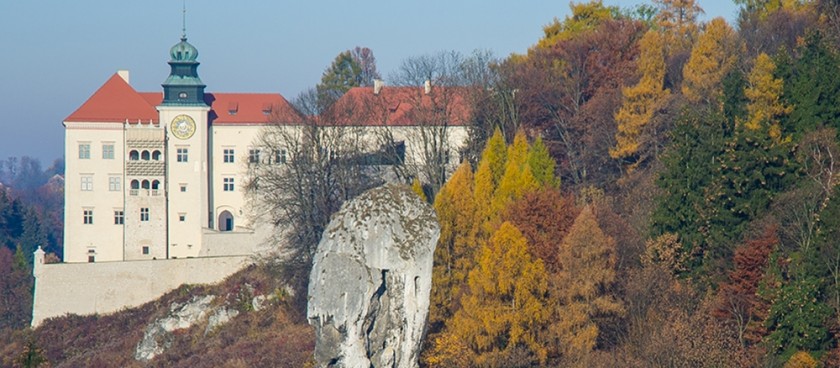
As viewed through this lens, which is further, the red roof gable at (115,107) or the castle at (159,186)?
the red roof gable at (115,107)

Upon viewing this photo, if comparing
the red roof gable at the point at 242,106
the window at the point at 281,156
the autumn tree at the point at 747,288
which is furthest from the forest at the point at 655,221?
the red roof gable at the point at 242,106

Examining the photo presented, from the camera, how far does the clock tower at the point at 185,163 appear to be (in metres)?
64.8

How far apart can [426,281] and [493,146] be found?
41.6ft

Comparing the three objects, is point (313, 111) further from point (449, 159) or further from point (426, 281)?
point (426, 281)

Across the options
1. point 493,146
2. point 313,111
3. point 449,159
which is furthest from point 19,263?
point 493,146

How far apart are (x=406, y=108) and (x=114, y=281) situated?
1306 cm

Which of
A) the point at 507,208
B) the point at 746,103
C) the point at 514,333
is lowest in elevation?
the point at 514,333

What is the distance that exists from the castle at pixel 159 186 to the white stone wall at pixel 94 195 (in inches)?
1.6

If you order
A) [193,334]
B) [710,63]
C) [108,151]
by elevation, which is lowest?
[193,334]

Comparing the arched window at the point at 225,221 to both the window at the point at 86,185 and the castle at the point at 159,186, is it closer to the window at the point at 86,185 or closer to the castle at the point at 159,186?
the castle at the point at 159,186

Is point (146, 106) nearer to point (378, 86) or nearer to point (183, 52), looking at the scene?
point (183, 52)

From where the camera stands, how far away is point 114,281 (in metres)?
62.0

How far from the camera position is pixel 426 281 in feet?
120

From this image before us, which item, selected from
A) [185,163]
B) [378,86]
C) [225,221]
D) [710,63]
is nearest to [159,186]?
[185,163]
